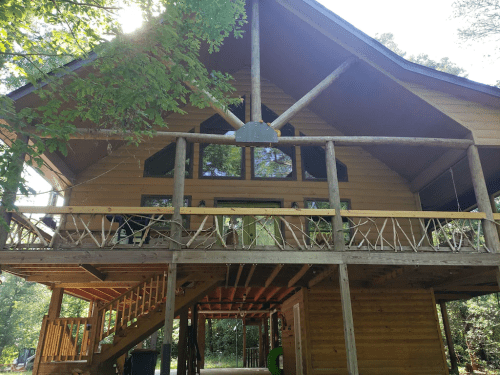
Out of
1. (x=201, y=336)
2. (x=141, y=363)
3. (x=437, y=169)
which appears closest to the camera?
(x=141, y=363)

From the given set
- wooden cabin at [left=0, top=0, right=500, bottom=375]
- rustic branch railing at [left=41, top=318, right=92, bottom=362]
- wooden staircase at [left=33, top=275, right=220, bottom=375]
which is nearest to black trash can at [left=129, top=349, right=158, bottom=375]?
wooden staircase at [left=33, top=275, right=220, bottom=375]

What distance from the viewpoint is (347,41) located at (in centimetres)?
945

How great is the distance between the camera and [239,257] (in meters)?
7.66

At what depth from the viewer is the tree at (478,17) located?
18.4m

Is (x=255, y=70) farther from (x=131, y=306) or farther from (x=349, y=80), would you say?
(x=131, y=306)

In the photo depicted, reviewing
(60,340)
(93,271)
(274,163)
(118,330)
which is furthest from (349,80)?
(60,340)

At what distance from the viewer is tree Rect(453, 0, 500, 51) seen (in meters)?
18.4

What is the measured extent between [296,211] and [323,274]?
6.96 feet

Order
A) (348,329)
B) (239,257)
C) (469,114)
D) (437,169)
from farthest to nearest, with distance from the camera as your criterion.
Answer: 1. (437,169)
2. (469,114)
3. (239,257)
4. (348,329)

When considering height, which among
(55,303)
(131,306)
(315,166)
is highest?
(315,166)

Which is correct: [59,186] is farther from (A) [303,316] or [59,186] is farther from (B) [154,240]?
(A) [303,316]

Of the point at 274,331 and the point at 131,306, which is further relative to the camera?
A: the point at 274,331

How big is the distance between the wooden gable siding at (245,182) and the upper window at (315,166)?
0.16 m

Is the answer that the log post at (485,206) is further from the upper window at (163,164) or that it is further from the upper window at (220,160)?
the upper window at (163,164)
